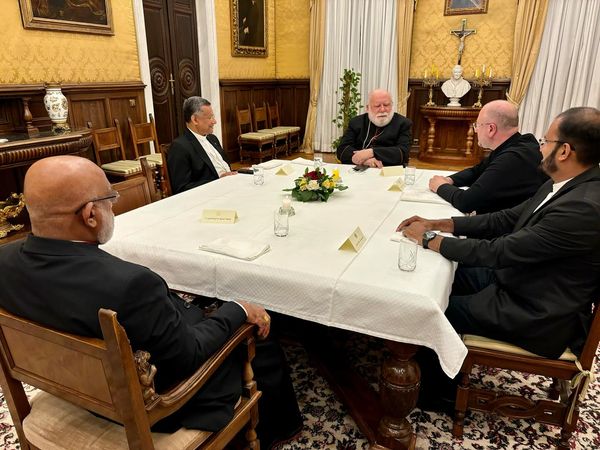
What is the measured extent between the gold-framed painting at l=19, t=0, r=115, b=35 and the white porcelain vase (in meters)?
0.63

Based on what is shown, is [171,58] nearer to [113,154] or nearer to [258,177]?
[113,154]

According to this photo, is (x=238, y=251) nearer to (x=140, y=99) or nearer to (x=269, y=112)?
(x=140, y=99)

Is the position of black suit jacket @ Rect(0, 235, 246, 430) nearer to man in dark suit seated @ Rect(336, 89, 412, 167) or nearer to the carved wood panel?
man in dark suit seated @ Rect(336, 89, 412, 167)

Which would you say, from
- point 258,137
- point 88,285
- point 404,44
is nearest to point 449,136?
point 404,44

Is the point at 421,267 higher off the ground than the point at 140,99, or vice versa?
the point at 140,99

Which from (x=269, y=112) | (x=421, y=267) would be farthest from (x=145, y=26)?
(x=421, y=267)

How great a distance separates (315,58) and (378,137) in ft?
14.3

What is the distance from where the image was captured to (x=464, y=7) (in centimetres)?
675

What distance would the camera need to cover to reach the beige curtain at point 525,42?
6305 millimetres

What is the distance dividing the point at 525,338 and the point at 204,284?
4.12 ft

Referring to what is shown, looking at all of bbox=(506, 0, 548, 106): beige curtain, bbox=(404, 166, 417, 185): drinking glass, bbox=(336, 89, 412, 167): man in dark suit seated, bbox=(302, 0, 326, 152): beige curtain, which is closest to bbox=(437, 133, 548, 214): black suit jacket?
bbox=(404, 166, 417, 185): drinking glass

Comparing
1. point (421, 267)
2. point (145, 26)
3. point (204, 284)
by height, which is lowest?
point (204, 284)

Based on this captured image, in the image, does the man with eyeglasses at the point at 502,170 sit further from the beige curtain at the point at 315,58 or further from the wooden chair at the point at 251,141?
the beige curtain at the point at 315,58

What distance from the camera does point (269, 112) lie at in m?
7.71
